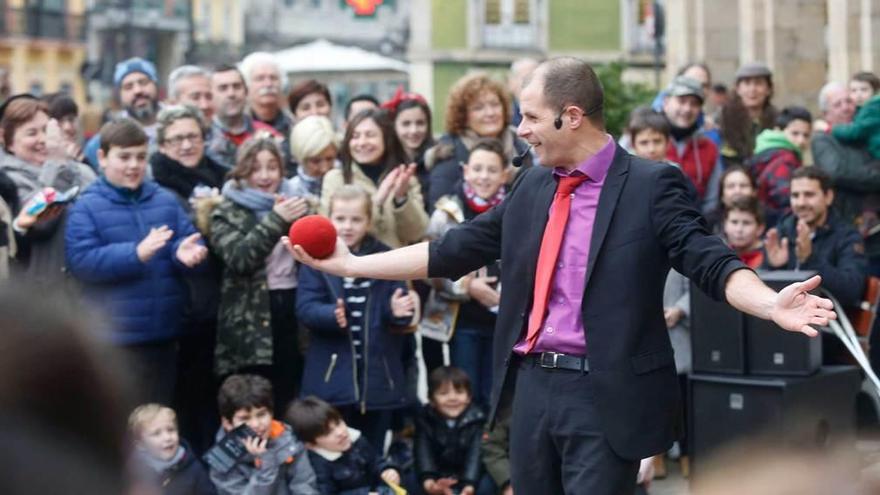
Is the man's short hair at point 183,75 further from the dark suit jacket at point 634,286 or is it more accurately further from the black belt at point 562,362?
the black belt at point 562,362

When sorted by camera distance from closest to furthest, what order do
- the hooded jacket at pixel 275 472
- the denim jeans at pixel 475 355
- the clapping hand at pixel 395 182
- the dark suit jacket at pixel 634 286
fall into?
1. the dark suit jacket at pixel 634 286
2. the hooded jacket at pixel 275 472
3. the clapping hand at pixel 395 182
4. the denim jeans at pixel 475 355

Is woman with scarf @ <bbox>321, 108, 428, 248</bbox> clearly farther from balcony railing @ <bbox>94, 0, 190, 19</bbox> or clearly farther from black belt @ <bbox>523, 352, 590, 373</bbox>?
balcony railing @ <bbox>94, 0, 190, 19</bbox>

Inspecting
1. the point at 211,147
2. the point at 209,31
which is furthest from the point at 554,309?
the point at 209,31

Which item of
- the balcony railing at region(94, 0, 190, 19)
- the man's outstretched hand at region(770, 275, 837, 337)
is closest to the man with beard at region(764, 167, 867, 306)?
the man's outstretched hand at region(770, 275, 837, 337)

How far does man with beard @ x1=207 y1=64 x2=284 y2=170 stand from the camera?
9.06 metres

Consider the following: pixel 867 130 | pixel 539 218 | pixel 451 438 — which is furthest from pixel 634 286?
pixel 867 130

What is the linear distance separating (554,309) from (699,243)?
52 centimetres

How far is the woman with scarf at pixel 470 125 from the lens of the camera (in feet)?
28.9

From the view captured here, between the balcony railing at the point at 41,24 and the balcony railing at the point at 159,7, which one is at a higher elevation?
the balcony railing at the point at 159,7

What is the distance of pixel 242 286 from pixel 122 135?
0.98m

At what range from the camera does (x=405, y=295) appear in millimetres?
7906

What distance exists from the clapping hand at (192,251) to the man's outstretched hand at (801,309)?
365 centimetres

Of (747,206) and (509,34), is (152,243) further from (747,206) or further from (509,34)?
(509,34)

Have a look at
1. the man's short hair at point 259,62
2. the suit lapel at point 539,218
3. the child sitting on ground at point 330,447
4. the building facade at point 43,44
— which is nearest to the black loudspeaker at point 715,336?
the child sitting on ground at point 330,447
